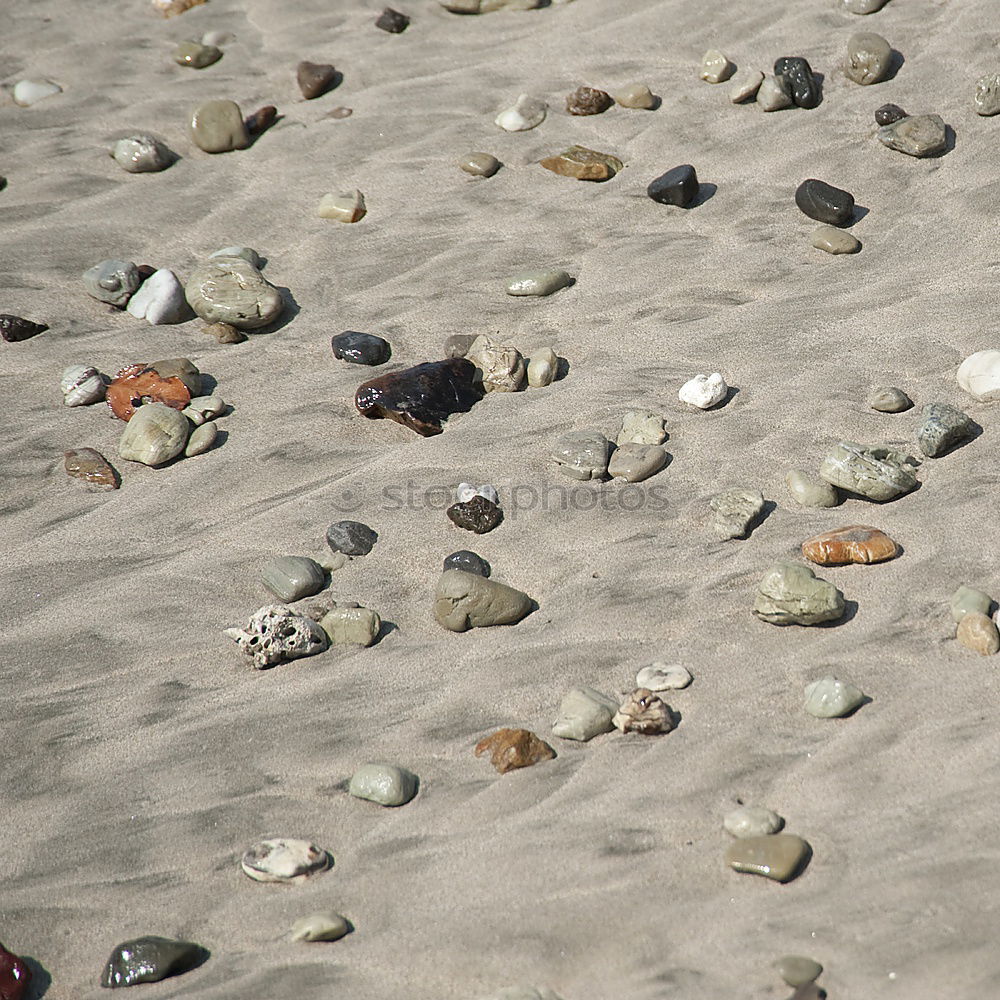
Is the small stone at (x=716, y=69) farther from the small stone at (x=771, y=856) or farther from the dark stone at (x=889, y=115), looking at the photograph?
the small stone at (x=771, y=856)

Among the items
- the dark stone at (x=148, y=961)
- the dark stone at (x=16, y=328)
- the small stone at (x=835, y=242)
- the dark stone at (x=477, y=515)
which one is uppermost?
the small stone at (x=835, y=242)

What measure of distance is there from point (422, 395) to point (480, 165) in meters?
1.32

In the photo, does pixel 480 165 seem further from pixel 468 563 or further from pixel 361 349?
pixel 468 563

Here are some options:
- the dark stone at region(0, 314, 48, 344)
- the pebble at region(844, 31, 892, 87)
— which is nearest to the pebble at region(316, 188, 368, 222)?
the dark stone at region(0, 314, 48, 344)

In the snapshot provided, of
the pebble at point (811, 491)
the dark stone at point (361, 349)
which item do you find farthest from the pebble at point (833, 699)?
the dark stone at point (361, 349)

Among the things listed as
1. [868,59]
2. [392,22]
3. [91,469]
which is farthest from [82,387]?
[868,59]

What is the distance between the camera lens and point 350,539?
7.78 feet

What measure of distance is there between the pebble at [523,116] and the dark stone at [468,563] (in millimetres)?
2189

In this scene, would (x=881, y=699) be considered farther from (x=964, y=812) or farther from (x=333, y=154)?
(x=333, y=154)

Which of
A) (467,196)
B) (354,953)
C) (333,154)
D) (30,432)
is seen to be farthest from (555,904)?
(333,154)

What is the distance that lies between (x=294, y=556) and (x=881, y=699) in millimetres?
1277

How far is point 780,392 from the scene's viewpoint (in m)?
2.67

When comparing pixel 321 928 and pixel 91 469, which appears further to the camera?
pixel 91 469

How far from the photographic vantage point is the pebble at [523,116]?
12.7 feet
